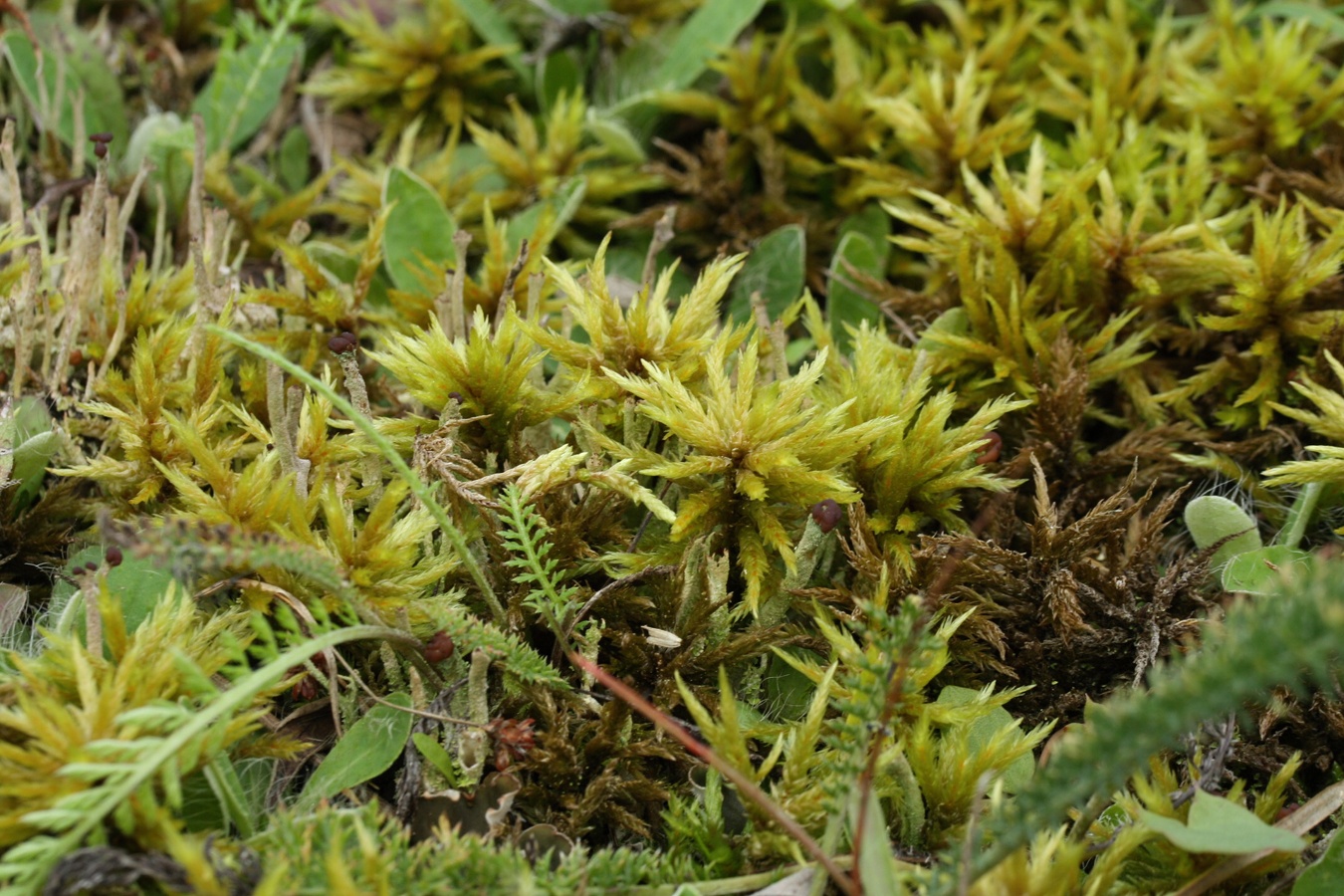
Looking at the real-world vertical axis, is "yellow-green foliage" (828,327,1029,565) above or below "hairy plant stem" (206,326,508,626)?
below

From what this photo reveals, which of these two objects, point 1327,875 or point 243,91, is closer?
point 1327,875

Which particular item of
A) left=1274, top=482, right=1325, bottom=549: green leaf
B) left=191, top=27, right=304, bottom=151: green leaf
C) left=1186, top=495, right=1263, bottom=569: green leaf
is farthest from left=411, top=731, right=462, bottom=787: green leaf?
left=191, top=27, right=304, bottom=151: green leaf

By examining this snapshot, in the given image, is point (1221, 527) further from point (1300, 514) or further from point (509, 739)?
point (509, 739)

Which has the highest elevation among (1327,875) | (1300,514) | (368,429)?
(368,429)

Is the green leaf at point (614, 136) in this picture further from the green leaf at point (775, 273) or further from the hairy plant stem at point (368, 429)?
the hairy plant stem at point (368, 429)

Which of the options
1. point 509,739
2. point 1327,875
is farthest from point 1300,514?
point 509,739

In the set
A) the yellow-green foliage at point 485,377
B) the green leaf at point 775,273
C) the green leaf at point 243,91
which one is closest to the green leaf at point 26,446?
the yellow-green foliage at point 485,377

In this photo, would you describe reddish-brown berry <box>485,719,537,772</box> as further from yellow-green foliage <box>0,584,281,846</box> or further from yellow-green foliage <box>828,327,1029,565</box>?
yellow-green foliage <box>828,327,1029,565</box>

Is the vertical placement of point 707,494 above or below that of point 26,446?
below
